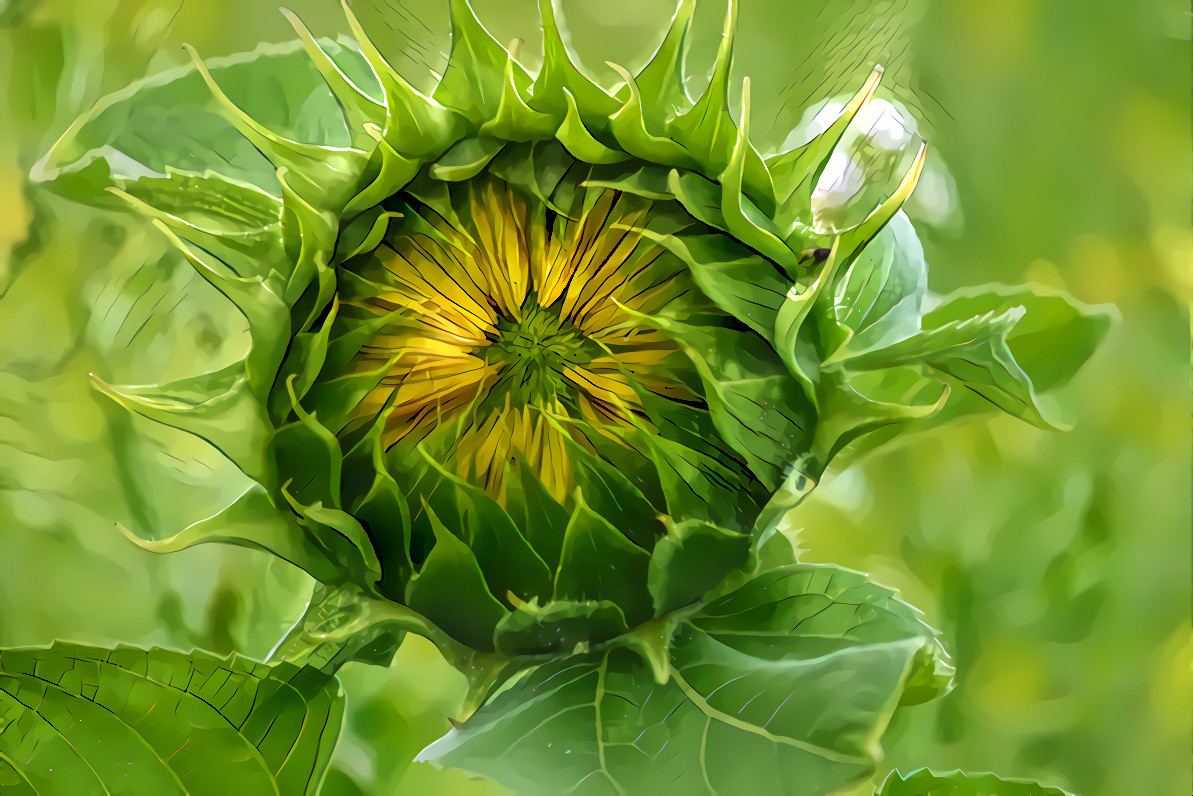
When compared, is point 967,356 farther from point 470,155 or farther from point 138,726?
point 138,726

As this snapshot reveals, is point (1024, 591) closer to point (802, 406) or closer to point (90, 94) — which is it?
point (802, 406)

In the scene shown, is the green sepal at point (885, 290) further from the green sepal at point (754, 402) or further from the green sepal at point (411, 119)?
the green sepal at point (411, 119)

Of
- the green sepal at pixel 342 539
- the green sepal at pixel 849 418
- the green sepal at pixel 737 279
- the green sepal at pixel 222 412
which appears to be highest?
the green sepal at pixel 737 279

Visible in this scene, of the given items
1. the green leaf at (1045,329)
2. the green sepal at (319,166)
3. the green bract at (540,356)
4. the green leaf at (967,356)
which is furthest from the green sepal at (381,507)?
the green leaf at (1045,329)

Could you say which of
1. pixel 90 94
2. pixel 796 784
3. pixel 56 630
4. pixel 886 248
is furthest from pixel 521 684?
pixel 90 94

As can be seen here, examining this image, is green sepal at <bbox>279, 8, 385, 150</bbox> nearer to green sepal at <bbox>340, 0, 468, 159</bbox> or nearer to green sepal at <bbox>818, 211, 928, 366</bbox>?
green sepal at <bbox>340, 0, 468, 159</bbox>

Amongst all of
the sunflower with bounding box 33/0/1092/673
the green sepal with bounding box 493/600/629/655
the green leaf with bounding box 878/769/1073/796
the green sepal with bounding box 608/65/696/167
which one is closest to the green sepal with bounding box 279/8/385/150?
the sunflower with bounding box 33/0/1092/673

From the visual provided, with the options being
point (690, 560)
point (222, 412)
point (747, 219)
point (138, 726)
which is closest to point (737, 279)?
point (747, 219)

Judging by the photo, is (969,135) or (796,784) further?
(969,135)
